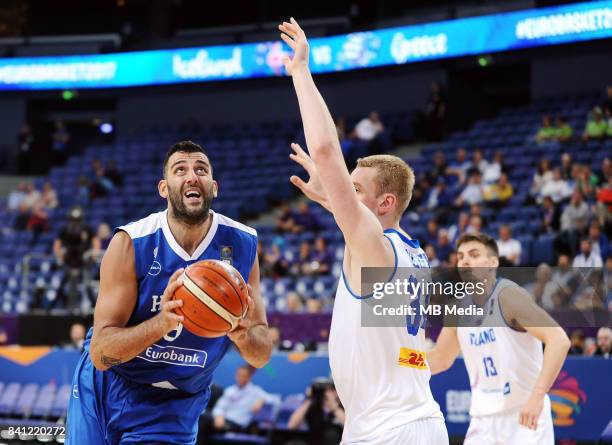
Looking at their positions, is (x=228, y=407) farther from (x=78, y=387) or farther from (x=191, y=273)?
(x=191, y=273)

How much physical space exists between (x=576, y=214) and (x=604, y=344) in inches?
187

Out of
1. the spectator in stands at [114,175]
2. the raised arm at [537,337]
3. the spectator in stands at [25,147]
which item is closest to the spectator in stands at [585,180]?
the raised arm at [537,337]

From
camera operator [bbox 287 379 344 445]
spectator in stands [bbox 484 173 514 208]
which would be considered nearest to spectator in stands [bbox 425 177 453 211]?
spectator in stands [bbox 484 173 514 208]

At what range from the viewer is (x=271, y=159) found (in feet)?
71.1

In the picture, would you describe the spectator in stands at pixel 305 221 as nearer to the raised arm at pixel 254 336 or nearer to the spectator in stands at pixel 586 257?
the spectator in stands at pixel 586 257

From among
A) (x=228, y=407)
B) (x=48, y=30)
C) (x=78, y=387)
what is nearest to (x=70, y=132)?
(x=48, y=30)

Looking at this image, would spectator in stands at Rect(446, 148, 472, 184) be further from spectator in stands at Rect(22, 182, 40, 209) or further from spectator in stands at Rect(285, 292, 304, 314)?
spectator in stands at Rect(22, 182, 40, 209)

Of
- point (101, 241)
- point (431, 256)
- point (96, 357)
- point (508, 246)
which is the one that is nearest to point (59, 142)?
point (101, 241)

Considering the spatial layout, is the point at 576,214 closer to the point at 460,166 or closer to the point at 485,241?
the point at 460,166

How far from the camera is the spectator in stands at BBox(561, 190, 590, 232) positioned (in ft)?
43.0

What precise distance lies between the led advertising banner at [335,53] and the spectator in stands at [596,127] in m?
2.56

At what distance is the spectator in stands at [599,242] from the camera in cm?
1229

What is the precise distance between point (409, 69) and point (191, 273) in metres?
20.0

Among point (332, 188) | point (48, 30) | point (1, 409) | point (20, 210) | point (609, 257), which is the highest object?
point (48, 30)
